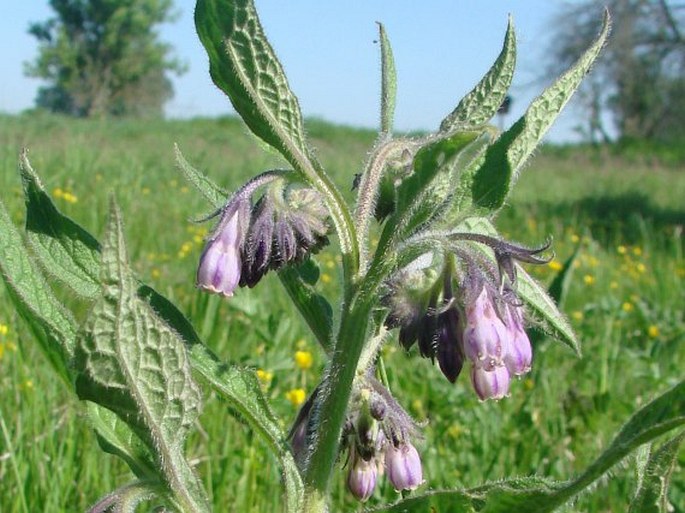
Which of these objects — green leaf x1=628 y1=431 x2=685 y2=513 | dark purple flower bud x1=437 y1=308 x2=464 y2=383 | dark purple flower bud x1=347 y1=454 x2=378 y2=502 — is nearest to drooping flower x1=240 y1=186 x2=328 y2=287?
dark purple flower bud x1=437 y1=308 x2=464 y2=383

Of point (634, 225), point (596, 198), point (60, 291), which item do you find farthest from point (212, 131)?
point (60, 291)

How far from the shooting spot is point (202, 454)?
2.21 m

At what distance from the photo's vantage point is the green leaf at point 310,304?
4.38 feet

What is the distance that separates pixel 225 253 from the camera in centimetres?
118

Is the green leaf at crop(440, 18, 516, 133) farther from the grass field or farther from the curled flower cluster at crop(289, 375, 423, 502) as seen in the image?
the curled flower cluster at crop(289, 375, 423, 502)

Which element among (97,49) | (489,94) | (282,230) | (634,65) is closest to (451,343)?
(282,230)

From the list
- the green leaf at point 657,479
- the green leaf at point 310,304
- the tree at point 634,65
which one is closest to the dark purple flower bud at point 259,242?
the green leaf at point 310,304

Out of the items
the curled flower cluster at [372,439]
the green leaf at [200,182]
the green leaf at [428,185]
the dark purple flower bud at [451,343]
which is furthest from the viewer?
the green leaf at [200,182]

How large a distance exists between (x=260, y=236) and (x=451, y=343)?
0.29m

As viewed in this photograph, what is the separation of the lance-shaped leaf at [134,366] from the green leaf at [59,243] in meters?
0.29

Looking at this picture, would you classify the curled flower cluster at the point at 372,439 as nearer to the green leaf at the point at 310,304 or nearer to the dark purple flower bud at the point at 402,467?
the dark purple flower bud at the point at 402,467

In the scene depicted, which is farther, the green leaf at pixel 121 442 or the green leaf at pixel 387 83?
the green leaf at pixel 387 83

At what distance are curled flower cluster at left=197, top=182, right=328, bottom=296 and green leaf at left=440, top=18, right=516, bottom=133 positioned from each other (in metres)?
0.25

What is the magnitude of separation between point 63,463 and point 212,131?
2340 cm
